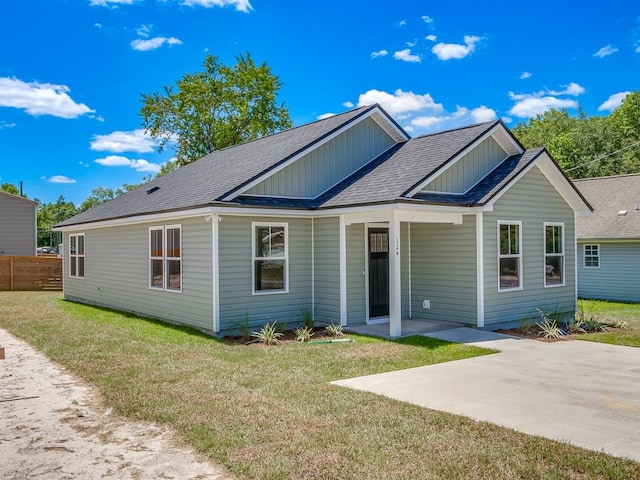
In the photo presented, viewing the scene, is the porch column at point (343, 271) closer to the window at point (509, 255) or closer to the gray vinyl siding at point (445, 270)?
the gray vinyl siding at point (445, 270)

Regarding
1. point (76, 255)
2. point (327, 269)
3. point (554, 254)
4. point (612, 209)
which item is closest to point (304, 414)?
point (327, 269)

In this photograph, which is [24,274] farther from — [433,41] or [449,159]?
[433,41]

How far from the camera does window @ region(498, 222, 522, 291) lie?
11.7 metres

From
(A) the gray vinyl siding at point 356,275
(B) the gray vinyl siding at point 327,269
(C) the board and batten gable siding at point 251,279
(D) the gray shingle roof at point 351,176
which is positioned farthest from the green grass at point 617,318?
(C) the board and batten gable siding at point 251,279

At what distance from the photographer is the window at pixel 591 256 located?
64.8ft

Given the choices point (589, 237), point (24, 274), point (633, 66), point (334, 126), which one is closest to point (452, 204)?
point (334, 126)

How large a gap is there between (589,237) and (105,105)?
29235 millimetres

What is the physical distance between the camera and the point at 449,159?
11359 mm

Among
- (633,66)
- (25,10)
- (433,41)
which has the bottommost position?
(25,10)

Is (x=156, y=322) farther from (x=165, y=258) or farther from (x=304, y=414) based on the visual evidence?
(x=304, y=414)

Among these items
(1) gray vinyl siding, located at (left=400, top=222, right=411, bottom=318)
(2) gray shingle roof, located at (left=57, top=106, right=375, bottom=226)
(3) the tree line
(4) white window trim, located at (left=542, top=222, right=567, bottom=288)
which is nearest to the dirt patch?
(2) gray shingle roof, located at (left=57, top=106, right=375, bottom=226)

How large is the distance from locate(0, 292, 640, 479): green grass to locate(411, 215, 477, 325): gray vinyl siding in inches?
75.2

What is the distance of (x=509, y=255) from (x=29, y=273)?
20.2m

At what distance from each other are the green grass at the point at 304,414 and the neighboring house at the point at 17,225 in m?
20.1
